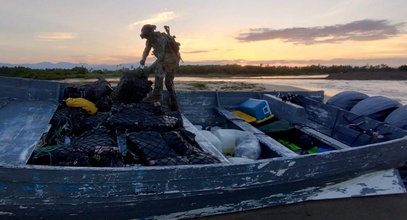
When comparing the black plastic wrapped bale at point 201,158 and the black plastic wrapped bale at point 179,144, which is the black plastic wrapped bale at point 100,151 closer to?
the black plastic wrapped bale at point 179,144

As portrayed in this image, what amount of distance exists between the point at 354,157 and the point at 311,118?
3.59 meters

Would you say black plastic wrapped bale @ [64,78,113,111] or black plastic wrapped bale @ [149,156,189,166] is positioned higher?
black plastic wrapped bale @ [64,78,113,111]

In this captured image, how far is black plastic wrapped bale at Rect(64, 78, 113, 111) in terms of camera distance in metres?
6.65

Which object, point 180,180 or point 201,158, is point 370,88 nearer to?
point 201,158

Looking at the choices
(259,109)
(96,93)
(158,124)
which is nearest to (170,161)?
(158,124)

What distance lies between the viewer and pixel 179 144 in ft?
16.3

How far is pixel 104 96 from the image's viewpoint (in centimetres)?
680

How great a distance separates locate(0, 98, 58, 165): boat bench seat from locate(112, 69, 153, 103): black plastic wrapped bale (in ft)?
4.09

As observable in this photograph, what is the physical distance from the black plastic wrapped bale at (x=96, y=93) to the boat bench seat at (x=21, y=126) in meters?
0.52

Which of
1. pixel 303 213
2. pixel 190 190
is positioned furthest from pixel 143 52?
pixel 303 213

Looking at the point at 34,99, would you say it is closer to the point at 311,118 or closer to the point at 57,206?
the point at 57,206

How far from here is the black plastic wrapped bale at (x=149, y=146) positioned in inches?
180

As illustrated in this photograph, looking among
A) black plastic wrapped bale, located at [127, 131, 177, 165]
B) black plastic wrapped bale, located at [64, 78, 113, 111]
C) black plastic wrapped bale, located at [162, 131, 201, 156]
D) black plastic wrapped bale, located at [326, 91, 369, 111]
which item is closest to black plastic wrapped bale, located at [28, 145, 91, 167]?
black plastic wrapped bale, located at [127, 131, 177, 165]

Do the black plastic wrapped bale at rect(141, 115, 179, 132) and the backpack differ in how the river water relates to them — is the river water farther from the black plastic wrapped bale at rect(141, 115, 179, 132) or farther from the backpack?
the black plastic wrapped bale at rect(141, 115, 179, 132)
